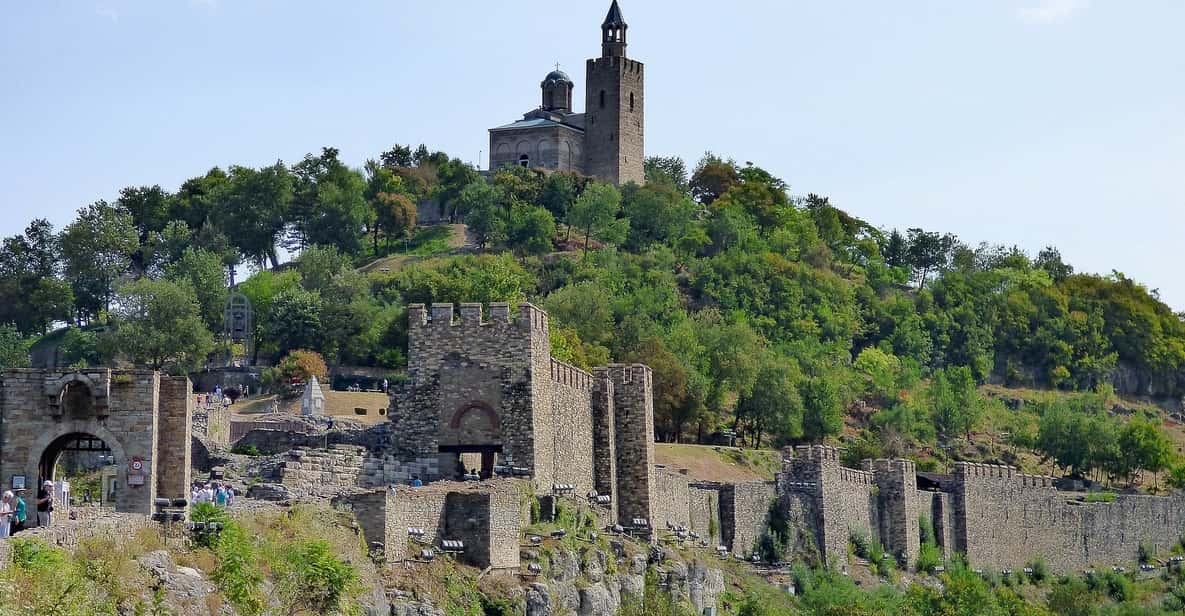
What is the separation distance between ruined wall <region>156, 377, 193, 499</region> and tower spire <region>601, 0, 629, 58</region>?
261 feet

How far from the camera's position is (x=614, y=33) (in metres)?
111

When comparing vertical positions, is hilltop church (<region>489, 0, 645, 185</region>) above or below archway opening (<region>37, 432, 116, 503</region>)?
above

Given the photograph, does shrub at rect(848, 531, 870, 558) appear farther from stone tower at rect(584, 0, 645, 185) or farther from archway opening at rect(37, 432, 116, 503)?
stone tower at rect(584, 0, 645, 185)

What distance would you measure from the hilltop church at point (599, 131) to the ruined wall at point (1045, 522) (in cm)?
3790

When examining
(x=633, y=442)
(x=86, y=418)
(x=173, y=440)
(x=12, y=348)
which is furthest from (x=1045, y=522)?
(x=86, y=418)

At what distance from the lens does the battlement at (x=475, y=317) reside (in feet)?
143

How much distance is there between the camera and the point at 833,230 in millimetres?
117938

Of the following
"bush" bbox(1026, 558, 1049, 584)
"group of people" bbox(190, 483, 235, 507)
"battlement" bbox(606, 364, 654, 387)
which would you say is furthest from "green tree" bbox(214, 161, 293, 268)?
"group of people" bbox(190, 483, 235, 507)

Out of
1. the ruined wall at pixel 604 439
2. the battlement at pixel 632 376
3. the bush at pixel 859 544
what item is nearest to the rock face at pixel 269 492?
the ruined wall at pixel 604 439

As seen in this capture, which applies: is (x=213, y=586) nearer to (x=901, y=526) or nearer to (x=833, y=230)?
(x=901, y=526)

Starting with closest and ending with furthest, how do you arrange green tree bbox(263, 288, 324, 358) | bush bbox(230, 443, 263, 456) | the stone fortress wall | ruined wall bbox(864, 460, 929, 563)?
1. bush bbox(230, 443, 263, 456)
2. the stone fortress wall
3. ruined wall bbox(864, 460, 929, 563)
4. green tree bbox(263, 288, 324, 358)

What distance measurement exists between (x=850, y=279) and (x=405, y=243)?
23951mm

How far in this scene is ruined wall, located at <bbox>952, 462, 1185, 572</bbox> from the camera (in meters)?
68.6

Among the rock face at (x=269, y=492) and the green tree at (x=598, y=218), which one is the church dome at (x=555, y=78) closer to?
the green tree at (x=598, y=218)
